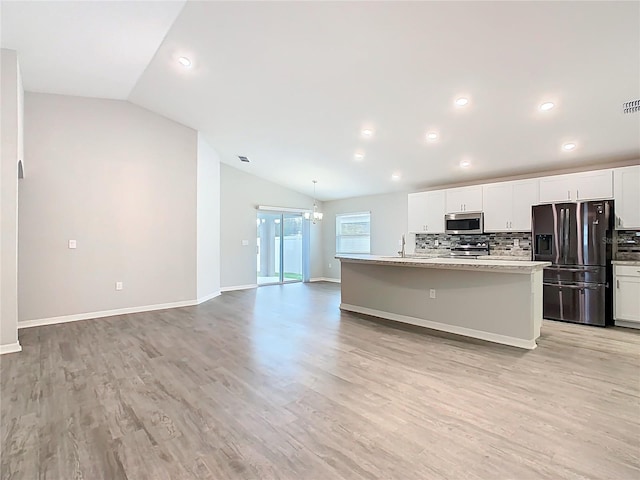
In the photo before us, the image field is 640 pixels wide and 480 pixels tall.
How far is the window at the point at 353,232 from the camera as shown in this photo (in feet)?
29.1

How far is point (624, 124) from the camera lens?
13.2ft

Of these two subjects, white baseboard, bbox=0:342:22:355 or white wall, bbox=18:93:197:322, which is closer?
white baseboard, bbox=0:342:22:355

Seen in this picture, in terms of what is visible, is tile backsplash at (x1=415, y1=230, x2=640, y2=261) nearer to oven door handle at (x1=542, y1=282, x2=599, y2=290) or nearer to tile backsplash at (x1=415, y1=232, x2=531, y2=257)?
tile backsplash at (x1=415, y1=232, x2=531, y2=257)

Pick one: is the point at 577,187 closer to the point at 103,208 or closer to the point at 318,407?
the point at 318,407

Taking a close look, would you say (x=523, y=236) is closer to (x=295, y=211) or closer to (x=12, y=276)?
(x=295, y=211)

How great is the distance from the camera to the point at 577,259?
4797mm

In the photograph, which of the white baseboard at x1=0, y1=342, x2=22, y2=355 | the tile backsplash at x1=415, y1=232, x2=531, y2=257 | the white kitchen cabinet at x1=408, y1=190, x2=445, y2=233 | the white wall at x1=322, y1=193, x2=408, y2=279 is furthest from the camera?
the white wall at x1=322, y1=193, x2=408, y2=279

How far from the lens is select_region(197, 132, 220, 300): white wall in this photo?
636 centimetres

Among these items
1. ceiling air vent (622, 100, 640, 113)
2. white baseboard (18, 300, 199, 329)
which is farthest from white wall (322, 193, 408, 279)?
white baseboard (18, 300, 199, 329)

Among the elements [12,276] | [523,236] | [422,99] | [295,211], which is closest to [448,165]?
[523,236]

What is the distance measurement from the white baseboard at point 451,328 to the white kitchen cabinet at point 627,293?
194 centimetres

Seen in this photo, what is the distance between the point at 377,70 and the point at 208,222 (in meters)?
4.57

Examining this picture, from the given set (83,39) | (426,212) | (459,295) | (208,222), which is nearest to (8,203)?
(83,39)

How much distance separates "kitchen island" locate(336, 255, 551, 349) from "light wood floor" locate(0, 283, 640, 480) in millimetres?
309
